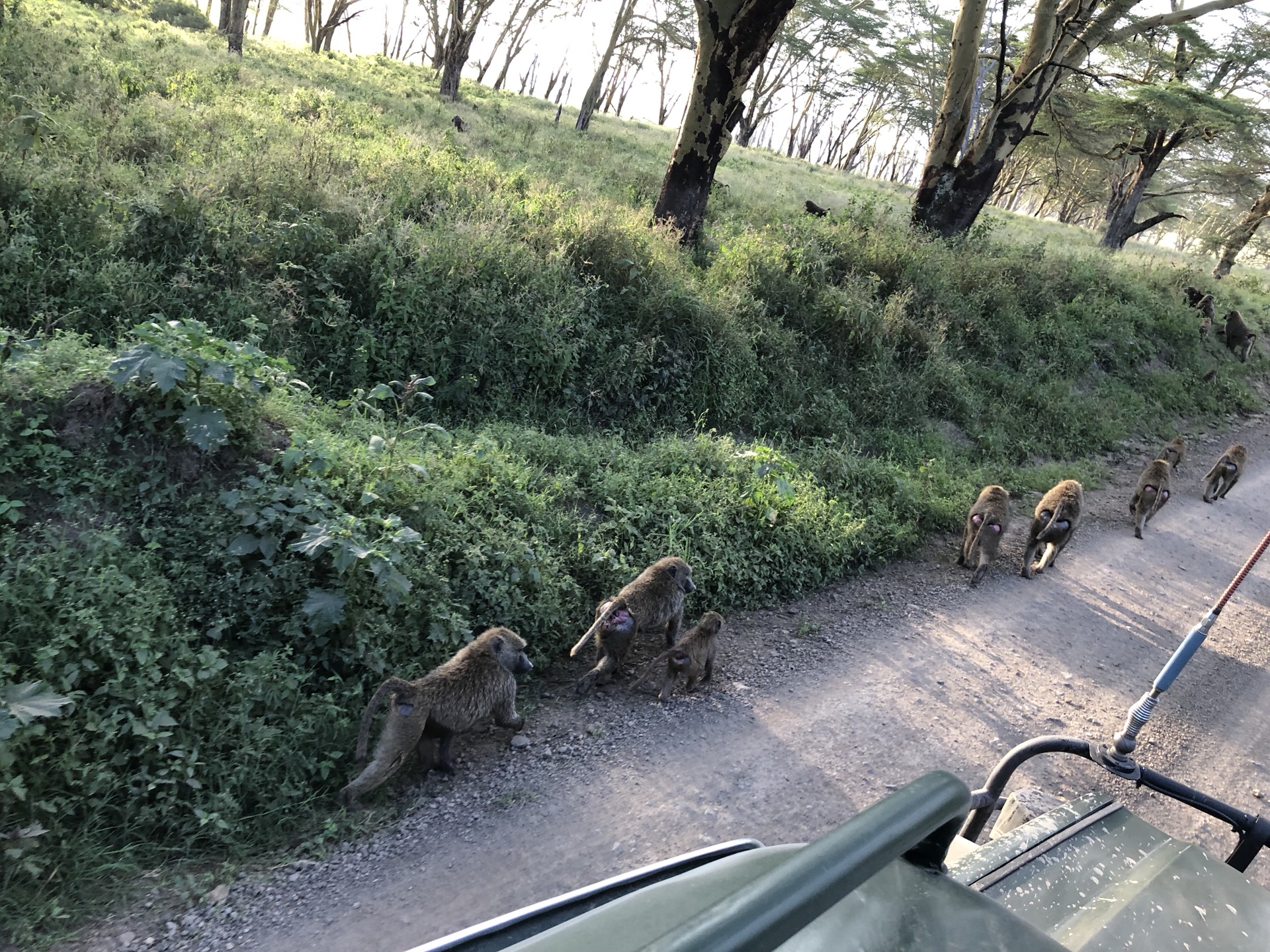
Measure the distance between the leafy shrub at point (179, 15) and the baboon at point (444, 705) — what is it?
94.1ft

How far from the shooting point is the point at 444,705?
13.7 ft

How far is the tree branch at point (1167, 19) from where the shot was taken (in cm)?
1455

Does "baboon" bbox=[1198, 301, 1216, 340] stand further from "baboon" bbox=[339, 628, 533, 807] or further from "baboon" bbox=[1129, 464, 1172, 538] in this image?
"baboon" bbox=[339, 628, 533, 807]

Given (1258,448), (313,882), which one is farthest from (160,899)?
(1258,448)

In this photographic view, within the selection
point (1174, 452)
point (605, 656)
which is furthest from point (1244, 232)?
point (605, 656)

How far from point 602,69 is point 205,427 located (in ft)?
81.3

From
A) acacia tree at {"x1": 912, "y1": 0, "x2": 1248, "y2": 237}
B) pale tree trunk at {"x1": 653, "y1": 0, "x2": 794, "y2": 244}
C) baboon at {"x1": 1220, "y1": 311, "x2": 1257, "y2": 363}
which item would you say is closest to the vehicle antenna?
pale tree trunk at {"x1": 653, "y1": 0, "x2": 794, "y2": 244}

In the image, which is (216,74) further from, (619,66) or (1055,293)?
(619,66)

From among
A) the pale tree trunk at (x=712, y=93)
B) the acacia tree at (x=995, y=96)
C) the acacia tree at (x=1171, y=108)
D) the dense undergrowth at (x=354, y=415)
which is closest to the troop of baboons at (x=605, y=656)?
the dense undergrowth at (x=354, y=415)

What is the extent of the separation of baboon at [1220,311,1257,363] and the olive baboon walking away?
11.0 meters

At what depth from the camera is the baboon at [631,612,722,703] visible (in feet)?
16.9

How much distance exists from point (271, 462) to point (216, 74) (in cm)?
1220

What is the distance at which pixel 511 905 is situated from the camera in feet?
11.6

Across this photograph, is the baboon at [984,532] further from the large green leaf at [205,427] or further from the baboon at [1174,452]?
the large green leaf at [205,427]
